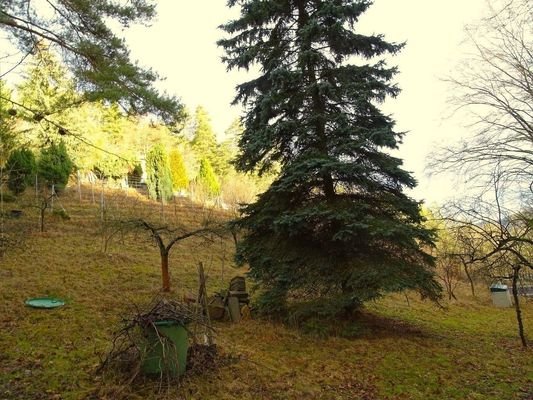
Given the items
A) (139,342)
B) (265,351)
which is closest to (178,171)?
(265,351)

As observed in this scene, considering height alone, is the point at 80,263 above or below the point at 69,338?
above

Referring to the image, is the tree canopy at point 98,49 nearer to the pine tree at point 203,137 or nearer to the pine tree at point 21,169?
the pine tree at point 21,169

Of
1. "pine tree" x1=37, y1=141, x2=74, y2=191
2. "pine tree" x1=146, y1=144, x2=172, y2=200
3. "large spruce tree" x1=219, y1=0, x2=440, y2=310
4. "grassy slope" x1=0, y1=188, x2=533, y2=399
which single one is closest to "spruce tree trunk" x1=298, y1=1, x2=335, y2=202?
"large spruce tree" x1=219, y1=0, x2=440, y2=310

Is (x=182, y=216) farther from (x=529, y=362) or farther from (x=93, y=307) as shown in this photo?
(x=529, y=362)

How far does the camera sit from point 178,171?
2839 cm

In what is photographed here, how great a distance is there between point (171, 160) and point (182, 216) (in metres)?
8.34

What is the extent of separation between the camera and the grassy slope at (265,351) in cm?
491

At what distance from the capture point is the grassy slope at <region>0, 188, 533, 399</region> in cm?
491

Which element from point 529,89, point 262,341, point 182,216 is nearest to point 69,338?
point 262,341

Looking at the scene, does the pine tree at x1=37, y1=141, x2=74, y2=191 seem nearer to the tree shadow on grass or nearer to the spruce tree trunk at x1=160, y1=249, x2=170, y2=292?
the spruce tree trunk at x1=160, y1=249, x2=170, y2=292

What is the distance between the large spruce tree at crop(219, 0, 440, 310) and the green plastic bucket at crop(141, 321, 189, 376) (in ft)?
9.30

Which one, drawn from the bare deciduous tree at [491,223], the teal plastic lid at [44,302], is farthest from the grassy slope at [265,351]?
the bare deciduous tree at [491,223]

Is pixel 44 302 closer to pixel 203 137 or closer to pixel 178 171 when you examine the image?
pixel 178 171

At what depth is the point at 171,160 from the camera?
28.2 meters
